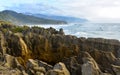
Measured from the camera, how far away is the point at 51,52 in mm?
34094

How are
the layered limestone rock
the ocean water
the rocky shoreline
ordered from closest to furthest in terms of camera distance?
the layered limestone rock < the rocky shoreline < the ocean water

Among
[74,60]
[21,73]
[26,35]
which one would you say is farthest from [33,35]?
[21,73]

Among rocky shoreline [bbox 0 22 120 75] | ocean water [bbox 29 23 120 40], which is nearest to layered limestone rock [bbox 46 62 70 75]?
rocky shoreline [bbox 0 22 120 75]

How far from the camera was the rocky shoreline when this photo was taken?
73.2 feet

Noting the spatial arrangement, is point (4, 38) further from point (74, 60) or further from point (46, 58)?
point (74, 60)

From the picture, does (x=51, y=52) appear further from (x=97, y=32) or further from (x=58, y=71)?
(x=97, y=32)

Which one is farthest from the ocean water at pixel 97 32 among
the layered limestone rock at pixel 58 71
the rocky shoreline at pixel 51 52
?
the layered limestone rock at pixel 58 71

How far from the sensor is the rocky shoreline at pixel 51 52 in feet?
73.2

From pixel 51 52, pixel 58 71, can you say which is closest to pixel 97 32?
pixel 51 52

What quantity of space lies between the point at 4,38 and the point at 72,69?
15.6 metres

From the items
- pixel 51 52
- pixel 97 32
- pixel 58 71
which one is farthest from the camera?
pixel 97 32

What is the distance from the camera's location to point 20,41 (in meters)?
34.2

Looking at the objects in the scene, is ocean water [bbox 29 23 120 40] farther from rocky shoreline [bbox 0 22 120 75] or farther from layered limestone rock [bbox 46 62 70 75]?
layered limestone rock [bbox 46 62 70 75]

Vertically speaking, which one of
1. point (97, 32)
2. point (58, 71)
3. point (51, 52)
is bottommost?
Answer: point (97, 32)
